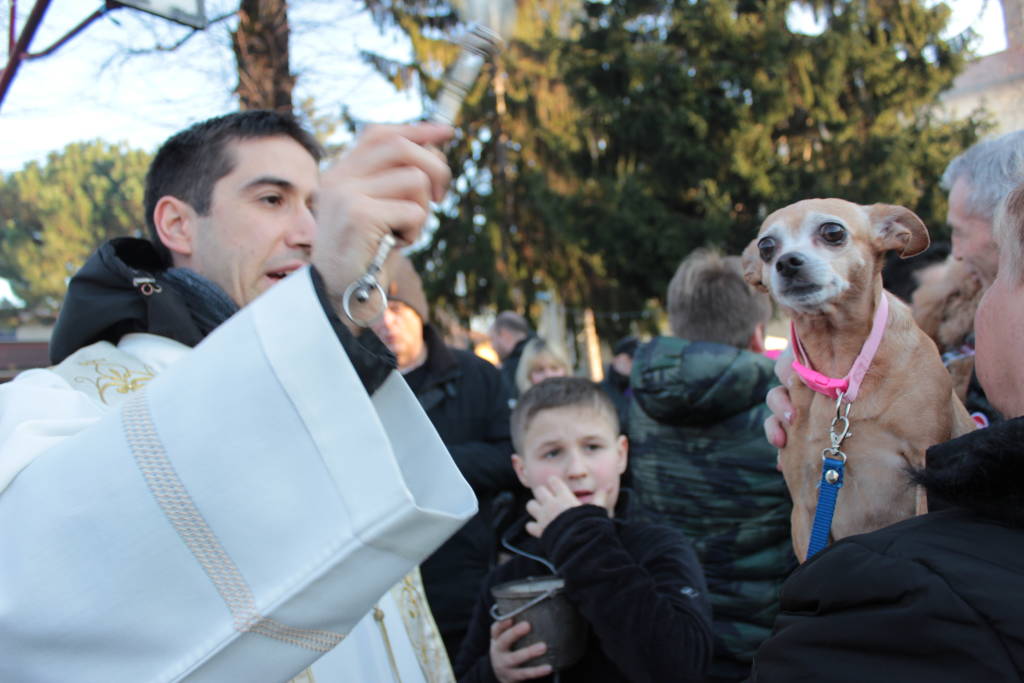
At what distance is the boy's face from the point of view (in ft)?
8.16

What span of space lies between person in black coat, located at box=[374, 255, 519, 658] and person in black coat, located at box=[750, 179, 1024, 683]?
1880 millimetres

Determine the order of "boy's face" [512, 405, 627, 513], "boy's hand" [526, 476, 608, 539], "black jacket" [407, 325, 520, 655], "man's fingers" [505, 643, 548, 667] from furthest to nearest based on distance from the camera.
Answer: "black jacket" [407, 325, 520, 655]
"boy's face" [512, 405, 627, 513]
"boy's hand" [526, 476, 608, 539]
"man's fingers" [505, 643, 548, 667]

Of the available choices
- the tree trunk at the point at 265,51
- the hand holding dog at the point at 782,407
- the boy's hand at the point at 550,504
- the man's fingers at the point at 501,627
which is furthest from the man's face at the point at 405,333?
the tree trunk at the point at 265,51

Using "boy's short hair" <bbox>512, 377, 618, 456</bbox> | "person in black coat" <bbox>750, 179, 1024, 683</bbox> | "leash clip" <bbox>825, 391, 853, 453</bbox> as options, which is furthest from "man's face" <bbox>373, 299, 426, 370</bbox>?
"person in black coat" <bbox>750, 179, 1024, 683</bbox>

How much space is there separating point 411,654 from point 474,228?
57.8ft

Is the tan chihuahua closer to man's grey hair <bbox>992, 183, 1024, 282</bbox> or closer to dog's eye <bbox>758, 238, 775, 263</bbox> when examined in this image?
dog's eye <bbox>758, 238, 775, 263</bbox>

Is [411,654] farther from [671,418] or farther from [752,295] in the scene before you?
[752,295]

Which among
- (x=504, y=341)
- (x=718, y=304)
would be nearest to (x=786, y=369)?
(x=718, y=304)

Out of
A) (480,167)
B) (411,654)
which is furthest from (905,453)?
(480,167)

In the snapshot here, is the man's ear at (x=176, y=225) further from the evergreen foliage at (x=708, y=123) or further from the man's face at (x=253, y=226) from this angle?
the evergreen foliage at (x=708, y=123)

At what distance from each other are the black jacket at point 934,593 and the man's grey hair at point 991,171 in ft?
3.39

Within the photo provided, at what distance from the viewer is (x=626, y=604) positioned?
1.98 meters

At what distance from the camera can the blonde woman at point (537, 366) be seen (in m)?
5.97

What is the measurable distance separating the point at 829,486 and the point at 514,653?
90 centimetres
